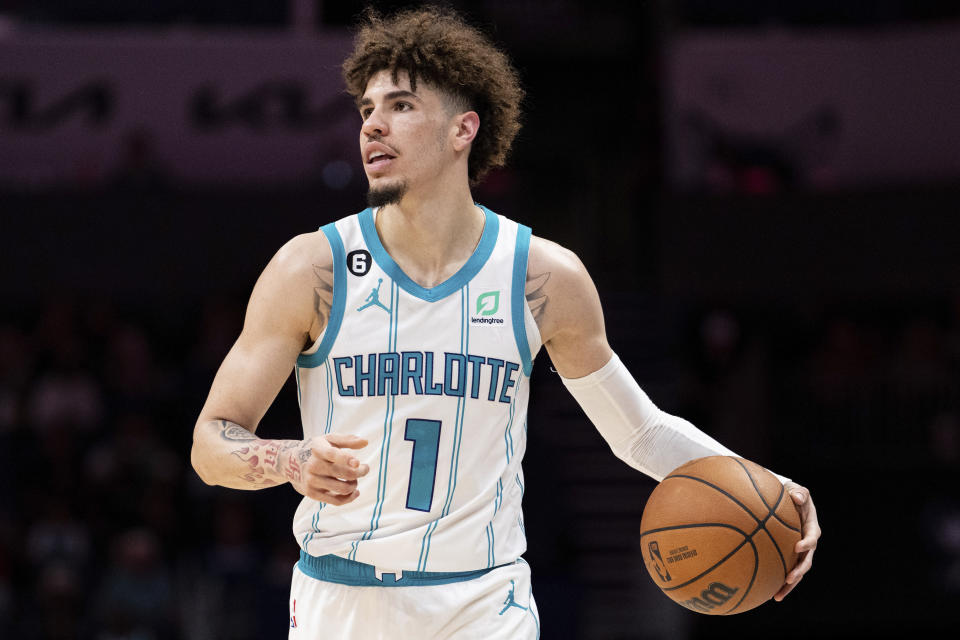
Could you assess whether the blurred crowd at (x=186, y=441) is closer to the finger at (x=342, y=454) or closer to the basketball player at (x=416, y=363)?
the basketball player at (x=416, y=363)

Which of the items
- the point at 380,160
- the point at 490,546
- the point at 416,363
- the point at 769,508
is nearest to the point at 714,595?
the point at 769,508

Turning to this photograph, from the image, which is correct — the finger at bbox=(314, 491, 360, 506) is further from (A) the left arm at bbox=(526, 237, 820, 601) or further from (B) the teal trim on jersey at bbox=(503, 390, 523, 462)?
(A) the left arm at bbox=(526, 237, 820, 601)

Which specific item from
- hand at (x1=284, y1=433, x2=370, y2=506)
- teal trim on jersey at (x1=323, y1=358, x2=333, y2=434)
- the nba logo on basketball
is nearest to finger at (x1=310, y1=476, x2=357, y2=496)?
hand at (x1=284, y1=433, x2=370, y2=506)

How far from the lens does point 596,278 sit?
44.8 ft

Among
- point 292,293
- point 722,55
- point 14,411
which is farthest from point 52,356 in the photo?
point 292,293

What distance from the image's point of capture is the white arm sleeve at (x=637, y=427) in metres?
3.73

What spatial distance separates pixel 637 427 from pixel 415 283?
862 millimetres

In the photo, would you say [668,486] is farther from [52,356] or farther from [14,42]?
[14,42]

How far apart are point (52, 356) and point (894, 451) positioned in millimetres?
7962

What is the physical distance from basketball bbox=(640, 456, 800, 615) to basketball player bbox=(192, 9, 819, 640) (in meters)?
0.08

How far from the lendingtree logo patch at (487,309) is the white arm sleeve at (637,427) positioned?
0.38 meters

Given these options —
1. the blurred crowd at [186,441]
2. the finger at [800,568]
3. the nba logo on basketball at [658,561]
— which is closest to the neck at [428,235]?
the nba logo on basketball at [658,561]

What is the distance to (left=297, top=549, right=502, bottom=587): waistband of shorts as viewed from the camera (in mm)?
3359

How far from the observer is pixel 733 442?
1157 centimetres
